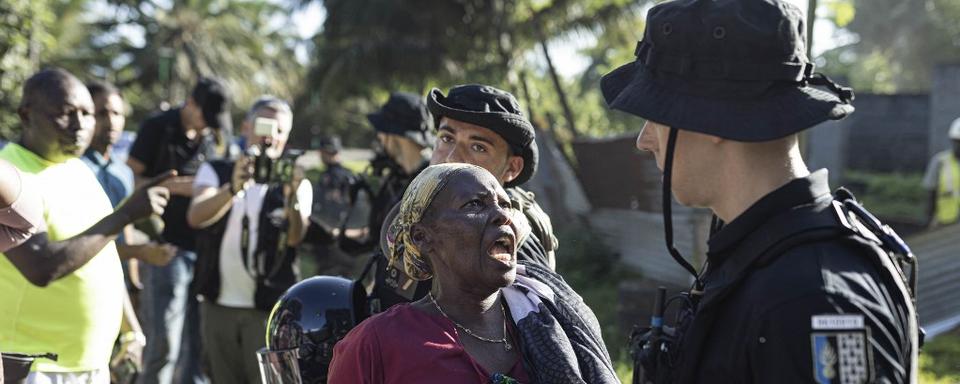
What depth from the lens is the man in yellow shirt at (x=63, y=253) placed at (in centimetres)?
358

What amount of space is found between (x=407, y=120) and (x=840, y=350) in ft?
11.4

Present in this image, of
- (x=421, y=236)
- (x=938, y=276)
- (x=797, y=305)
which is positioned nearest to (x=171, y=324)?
(x=421, y=236)

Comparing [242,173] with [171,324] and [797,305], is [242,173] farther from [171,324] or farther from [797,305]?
[797,305]

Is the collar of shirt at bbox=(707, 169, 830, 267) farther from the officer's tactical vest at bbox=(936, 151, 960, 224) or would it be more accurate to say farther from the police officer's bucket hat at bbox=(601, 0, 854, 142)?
the officer's tactical vest at bbox=(936, 151, 960, 224)

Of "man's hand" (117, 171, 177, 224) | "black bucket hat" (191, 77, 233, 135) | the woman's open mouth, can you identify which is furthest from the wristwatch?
the woman's open mouth

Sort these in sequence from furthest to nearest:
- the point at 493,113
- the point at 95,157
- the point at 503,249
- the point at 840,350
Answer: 1. the point at 95,157
2. the point at 493,113
3. the point at 503,249
4. the point at 840,350

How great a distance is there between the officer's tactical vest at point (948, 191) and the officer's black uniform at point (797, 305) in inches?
330

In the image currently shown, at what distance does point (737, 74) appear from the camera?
1.91 meters

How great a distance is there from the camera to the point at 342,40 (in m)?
24.7

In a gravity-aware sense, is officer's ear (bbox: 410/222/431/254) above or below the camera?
below

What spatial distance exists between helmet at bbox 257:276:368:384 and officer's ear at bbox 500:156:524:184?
0.62 m

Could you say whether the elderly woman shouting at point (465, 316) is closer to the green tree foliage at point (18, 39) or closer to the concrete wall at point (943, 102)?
the concrete wall at point (943, 102)

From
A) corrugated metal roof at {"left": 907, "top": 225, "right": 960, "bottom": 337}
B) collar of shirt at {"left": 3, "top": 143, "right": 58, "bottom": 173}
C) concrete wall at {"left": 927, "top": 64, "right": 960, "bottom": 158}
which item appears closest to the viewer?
collar of shirt at {"left": 3, "top": 143, "right": 58, "bottom": 173}

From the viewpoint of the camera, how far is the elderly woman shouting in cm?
243
